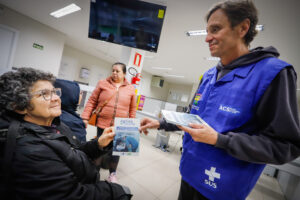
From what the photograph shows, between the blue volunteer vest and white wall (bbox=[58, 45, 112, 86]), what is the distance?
27.8ft

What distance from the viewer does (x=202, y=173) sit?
738mm

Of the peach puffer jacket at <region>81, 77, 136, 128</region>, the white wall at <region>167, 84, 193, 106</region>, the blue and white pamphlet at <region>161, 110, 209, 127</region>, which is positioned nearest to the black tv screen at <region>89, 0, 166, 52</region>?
the peach puffer jacket at <region>81, 77, 136, 128</region>

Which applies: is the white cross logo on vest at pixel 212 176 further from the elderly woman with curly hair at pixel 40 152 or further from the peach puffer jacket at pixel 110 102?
the peach puffer jacket at pixel 110 102

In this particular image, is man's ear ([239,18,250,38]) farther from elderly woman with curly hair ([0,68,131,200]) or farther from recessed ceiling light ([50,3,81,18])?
recessed ceiling light ([50,3,81,18])

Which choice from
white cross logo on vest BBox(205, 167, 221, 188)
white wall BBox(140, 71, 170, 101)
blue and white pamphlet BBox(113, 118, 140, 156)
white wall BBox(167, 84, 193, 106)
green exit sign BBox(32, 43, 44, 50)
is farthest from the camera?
white wall BBox(167, 84, 193, 106)

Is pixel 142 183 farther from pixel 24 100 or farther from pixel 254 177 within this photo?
pixel 24 100

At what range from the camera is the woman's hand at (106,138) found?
1.03m

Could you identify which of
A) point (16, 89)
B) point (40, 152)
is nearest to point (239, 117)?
point (40, 152)

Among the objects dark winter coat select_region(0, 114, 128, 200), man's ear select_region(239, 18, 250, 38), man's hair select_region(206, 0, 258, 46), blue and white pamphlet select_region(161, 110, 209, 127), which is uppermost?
man's hair select_region(206, 0, 258, 46)

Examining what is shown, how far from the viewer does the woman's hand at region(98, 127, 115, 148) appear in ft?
3.37

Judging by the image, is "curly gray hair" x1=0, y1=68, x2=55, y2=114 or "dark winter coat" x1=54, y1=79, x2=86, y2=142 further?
"dark winter coat" x1=54, y1=79, x2=86, y2=142

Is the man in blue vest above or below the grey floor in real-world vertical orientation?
above

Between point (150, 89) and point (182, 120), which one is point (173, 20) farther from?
point (150, 89)

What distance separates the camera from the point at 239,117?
0.64m
